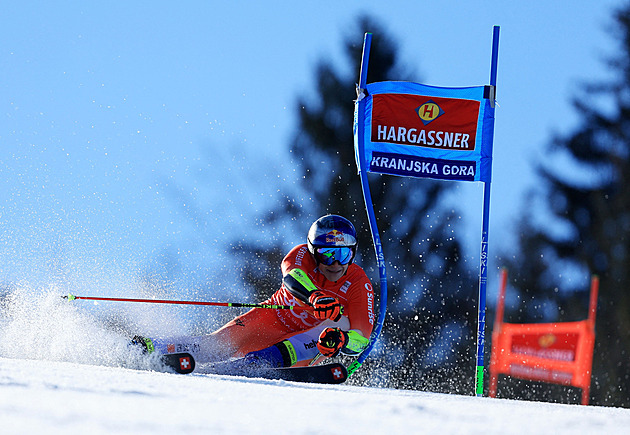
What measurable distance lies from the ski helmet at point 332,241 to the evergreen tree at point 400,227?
431 inches

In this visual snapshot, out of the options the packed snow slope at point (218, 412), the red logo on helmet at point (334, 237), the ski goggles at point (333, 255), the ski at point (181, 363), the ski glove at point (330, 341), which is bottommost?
the ski at point (181, 363)

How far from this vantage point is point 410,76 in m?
18.3

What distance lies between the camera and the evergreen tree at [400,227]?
56.5 feet

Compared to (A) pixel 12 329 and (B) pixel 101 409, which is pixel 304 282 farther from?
(B) pixel 101 409

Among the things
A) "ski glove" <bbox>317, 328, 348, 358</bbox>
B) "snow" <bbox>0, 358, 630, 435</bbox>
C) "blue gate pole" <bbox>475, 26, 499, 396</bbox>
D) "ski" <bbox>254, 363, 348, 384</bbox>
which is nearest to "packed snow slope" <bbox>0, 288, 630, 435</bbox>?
"snow" <bbox>0, 358, 630, 435</bbox>

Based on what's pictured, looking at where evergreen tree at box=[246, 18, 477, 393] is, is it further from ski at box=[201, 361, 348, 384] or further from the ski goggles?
ski at box=[201, 361, 348, 384]

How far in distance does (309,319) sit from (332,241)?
0.60m

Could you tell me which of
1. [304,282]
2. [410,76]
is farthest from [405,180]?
[304,282]

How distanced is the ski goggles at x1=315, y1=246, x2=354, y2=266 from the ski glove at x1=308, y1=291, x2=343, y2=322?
375 millimetres

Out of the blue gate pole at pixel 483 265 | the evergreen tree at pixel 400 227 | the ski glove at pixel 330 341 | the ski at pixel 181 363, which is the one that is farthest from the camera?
the evergreen tree at pixel 400 227

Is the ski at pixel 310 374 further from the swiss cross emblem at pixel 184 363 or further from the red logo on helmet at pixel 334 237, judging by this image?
the red logo on helmet at pixel 334 237

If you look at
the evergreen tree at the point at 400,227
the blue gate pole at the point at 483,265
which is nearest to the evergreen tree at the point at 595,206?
the evergreen tree at the point at 400,227

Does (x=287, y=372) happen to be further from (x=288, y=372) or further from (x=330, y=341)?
(x=330, y=341)

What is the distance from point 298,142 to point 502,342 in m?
7.22
